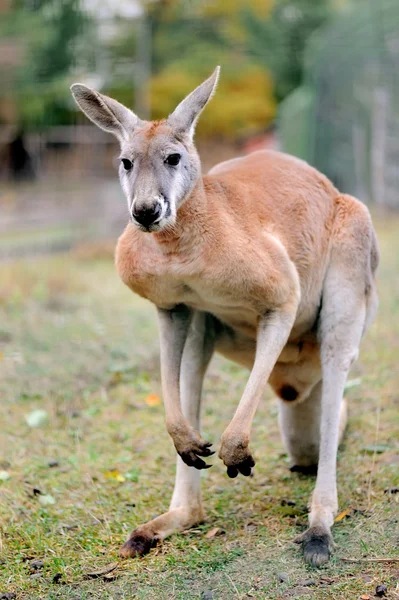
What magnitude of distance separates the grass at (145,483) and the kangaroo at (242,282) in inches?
5.8

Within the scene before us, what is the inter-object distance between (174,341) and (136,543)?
80cm

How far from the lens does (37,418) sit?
16.2 feet

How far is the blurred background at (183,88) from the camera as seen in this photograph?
1299cm

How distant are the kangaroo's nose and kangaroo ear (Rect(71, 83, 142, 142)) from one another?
487mm

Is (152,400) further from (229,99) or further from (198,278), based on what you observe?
(229,99)

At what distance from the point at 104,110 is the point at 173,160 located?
14.9 inches

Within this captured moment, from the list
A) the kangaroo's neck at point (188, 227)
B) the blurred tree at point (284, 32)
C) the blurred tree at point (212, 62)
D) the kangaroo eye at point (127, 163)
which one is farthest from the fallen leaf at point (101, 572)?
the blurred tree at point (212, 62)

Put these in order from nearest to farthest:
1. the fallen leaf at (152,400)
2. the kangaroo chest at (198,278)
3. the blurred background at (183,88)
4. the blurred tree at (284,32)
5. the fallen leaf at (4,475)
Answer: the kangaroo chest at (198,278), the fallen leaf at (4,475), the fallen leaf at (152,400), the blurred background at (183,88), the blurred tree at (284,32)

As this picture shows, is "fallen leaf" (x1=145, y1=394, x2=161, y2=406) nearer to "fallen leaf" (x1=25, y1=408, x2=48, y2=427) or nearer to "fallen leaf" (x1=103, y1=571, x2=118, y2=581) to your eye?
"fallen leaf" (x1=25, y1=408, x2=48, y2=427)

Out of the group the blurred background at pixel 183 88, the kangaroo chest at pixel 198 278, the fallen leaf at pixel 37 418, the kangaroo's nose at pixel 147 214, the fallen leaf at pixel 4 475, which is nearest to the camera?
the kangaroo's nose at pixel 147 214

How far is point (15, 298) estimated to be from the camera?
819 centimetres

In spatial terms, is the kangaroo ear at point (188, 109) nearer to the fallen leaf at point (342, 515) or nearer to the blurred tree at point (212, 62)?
the fallen leaf at point (342, 515)

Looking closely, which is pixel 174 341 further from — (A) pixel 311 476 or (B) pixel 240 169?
(A) pixel 311 476

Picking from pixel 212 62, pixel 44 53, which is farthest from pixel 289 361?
pixel 212 62
